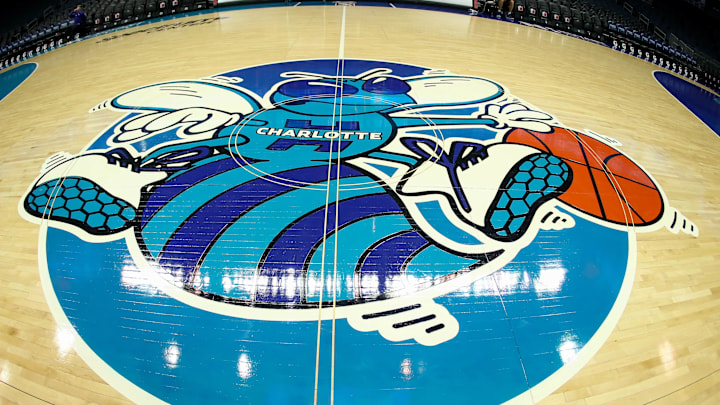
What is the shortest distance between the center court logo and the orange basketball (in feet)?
0.07

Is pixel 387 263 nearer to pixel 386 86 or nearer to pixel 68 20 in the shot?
pixel 386 86

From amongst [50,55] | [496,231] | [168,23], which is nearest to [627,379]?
[496,231]

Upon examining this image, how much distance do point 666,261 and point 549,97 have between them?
3.00m

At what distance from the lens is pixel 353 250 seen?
89.0 inches

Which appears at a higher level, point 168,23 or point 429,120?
point 168,23

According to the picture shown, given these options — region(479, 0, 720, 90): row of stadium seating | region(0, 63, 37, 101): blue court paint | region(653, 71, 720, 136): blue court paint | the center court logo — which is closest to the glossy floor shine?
the center court logo

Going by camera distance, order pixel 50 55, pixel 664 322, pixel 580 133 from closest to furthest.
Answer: pixel 664 322 → pixel 580 133 → pixel 50 55

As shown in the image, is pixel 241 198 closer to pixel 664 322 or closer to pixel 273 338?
pixel 273 338

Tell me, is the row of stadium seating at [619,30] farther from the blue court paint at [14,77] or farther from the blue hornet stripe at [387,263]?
the blue court paint at [14,77]

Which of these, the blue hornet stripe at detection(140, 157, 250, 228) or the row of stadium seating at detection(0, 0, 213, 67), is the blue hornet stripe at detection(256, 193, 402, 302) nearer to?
the blue hornet stripe at detection(140, 157, 250, 228)

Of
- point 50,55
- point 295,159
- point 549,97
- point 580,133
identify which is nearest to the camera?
point 295,159

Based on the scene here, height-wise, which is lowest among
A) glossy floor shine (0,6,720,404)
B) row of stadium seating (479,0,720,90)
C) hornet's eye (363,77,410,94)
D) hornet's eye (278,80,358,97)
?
glossy floor shine (0,6,720,404)

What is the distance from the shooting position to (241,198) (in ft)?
8.67

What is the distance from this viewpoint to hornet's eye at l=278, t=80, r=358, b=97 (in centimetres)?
439
